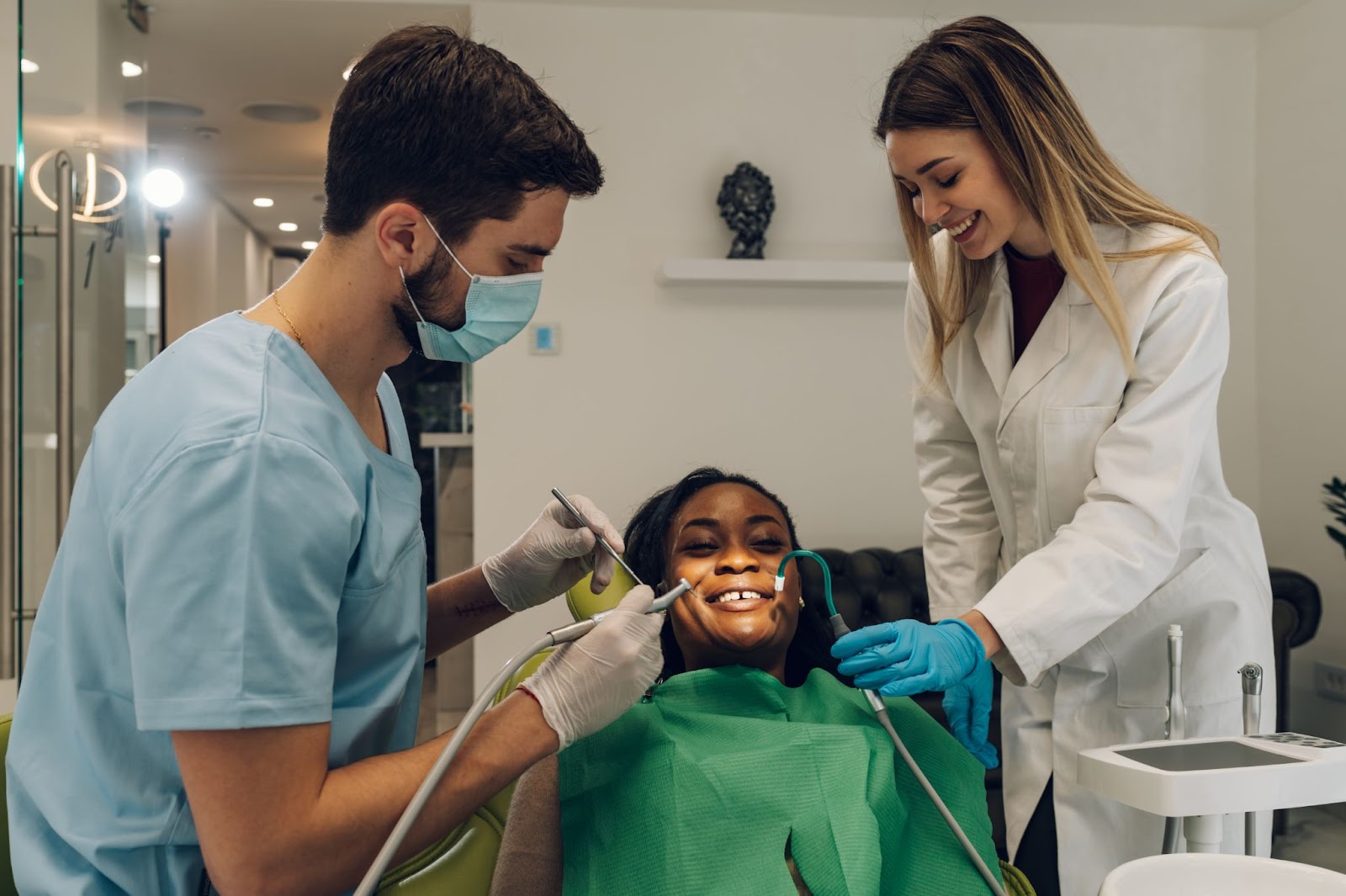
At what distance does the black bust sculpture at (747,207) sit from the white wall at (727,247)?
0.32ft

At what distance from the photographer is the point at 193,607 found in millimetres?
870

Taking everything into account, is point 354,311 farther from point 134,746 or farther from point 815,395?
point 815,395

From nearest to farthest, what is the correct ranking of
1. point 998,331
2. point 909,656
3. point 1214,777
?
point 1214,777 < point 909,656 < point 998,331

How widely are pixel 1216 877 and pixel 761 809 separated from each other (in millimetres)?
511

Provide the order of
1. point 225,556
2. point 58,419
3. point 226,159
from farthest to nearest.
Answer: point 226,159 → point 58,419 → point 225,556

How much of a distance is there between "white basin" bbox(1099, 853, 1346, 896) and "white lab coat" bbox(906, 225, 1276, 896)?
0.39 metres

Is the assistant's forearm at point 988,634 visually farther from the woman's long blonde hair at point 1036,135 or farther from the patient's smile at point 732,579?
the woman's long blonde hair at point 1036,135

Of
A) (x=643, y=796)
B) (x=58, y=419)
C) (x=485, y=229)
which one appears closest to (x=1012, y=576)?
(x=643, y=796)

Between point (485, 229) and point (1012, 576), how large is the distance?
79 cm

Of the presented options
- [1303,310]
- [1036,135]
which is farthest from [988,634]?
[1303,310]

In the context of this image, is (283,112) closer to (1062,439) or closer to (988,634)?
(1062,439)

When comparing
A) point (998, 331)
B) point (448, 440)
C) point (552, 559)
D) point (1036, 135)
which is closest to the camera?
point (1036, 135)

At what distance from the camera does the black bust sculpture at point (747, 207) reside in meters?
3.40

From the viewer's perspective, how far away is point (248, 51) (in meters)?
3.84
